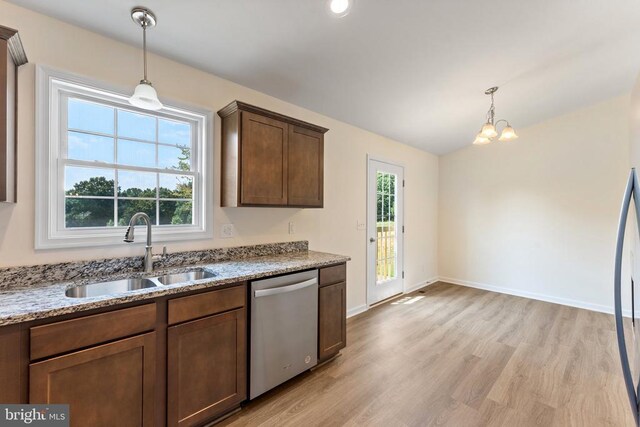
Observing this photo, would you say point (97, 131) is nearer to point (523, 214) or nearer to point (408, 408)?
point (408, 408)

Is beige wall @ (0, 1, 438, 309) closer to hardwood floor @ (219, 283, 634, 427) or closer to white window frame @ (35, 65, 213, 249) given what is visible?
white window frame @ (35, 65, 213, 249)

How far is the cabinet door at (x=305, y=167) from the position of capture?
2.53m

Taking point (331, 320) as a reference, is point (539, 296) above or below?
below

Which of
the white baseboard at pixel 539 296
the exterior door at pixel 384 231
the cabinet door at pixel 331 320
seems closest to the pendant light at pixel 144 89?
the cabinet door at pixel 331 320

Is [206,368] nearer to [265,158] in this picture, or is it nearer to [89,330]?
[89,330]

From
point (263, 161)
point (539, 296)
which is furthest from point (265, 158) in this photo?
point (539, 296)

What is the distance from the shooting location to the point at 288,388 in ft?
7.00

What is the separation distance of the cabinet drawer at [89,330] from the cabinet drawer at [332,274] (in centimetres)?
127

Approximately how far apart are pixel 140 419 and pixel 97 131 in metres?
1.80

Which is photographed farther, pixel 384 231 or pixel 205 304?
pixel 384 231

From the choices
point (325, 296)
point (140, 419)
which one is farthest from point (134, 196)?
point (325, 296)

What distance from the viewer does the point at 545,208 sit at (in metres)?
4.23

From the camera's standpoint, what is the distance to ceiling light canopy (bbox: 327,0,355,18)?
174 centimetres
